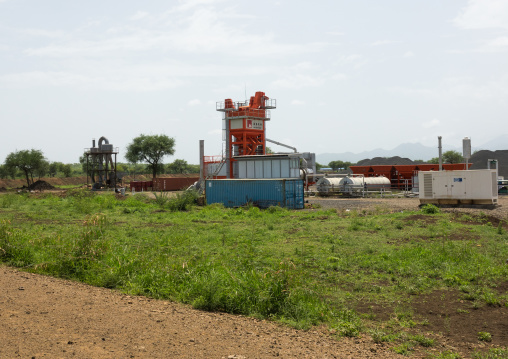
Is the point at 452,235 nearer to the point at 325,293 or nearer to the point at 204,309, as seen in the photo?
the point at 325,293

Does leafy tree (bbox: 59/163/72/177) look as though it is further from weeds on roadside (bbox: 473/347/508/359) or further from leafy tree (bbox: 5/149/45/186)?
weeds on roadside (bbox: 473/347/508/359)

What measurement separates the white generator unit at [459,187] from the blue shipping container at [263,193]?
318 inches

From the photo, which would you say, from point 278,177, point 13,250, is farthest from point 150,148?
point 13,250

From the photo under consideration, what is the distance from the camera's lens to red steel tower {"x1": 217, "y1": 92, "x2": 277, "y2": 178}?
5162 cm

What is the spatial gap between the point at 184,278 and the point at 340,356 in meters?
4.41

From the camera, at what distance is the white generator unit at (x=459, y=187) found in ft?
90.7

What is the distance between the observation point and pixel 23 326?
685cm

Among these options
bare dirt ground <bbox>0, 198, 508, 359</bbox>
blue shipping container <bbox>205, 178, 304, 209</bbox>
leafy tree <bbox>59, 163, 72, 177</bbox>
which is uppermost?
leafy tree <bbox>59, 163, 72, 177</bbox>

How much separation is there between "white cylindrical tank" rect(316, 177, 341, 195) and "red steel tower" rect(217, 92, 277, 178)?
10.4 m

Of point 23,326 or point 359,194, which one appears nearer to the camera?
point 23,326

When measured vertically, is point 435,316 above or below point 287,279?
below

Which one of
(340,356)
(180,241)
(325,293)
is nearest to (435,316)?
(325,293)

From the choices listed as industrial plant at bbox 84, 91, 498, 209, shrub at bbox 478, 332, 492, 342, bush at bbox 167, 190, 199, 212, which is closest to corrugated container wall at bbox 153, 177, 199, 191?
industrial plant at bbox 84, 91, 498, 209

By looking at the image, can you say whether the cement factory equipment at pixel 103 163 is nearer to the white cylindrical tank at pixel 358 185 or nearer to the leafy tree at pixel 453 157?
the white cylindrical tank at pixel 358 185
